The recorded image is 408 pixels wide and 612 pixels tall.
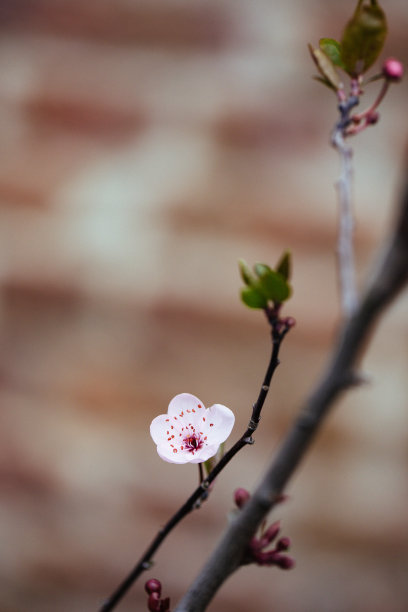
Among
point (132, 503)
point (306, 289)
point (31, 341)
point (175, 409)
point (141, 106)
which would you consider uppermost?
point (141, 106)

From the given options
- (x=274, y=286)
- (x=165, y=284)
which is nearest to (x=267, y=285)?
(x=274, y=286)

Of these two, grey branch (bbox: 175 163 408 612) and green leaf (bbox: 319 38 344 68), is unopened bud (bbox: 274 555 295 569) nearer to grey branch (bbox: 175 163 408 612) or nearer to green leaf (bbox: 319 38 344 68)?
grey branch (bbox: 175 163 408 612)

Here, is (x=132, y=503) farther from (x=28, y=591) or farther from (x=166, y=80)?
(x=166, y=80)

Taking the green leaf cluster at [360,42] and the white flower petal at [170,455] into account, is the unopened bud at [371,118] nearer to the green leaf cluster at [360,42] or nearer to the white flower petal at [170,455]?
the green leaf cluster at [360,42]

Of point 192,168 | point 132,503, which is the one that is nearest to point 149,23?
point 192,168

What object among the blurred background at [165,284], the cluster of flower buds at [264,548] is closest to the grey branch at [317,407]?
the cluster of flower buds at [264,548]

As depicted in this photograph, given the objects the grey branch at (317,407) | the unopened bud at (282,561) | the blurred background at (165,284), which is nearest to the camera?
the grey branch at (317,407)

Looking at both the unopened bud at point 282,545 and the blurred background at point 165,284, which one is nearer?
the unopened bud at point 282,545
